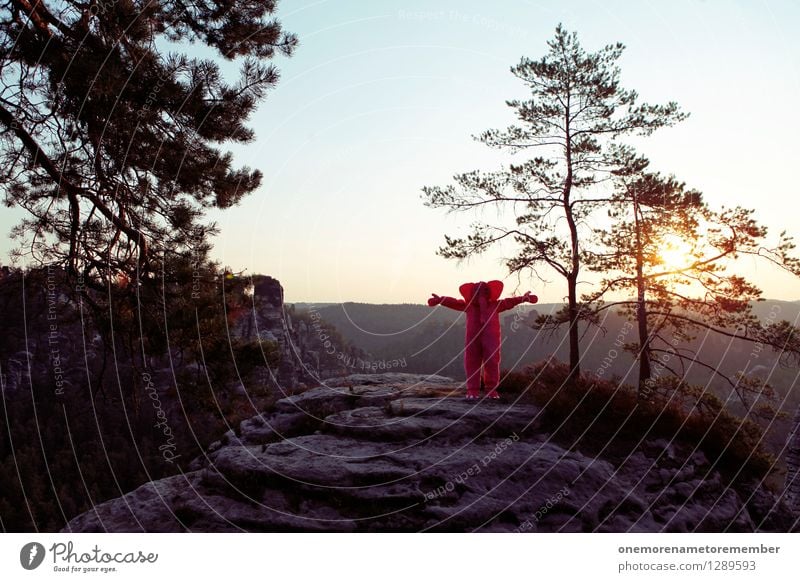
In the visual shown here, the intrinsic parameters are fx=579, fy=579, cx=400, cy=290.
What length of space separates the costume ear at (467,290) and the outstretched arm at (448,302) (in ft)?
0.46

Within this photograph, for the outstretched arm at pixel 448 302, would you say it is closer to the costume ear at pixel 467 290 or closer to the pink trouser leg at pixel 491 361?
the costume ear at pixel 467 290

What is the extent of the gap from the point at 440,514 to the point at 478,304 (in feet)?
13.9

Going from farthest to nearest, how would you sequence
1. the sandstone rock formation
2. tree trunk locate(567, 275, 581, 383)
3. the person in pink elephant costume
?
tree trunk locate(567, 275, 581, 383) < the person in pink elephant costume < the sandstone rock formation

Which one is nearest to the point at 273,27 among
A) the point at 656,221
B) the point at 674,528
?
the point at 656,221

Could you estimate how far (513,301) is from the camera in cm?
1052

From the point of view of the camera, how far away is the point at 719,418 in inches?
450

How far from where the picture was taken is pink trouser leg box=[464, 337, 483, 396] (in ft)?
35.0

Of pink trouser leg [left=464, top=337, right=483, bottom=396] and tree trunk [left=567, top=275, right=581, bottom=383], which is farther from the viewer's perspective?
tree trunk [left=567, top=275, right=581, bottom=383]

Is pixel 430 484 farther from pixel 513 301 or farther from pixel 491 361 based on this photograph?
pixel 513 301

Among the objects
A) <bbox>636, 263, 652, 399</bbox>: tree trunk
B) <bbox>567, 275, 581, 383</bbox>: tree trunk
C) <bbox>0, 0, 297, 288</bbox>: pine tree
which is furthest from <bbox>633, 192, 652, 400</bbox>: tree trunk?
<bbox>0, 0, 297, 288</bbox>: pine tree
